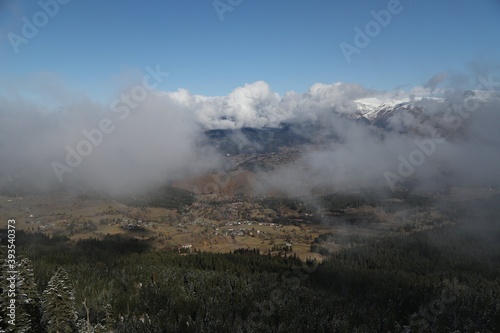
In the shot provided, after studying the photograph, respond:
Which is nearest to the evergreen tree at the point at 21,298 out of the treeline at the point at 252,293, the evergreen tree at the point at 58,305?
the treeline at the point at 252,293

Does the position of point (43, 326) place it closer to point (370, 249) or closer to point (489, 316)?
point (489, 316)

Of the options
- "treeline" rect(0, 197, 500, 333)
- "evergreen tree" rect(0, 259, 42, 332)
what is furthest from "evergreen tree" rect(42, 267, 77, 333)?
"evergreen tree" rect(0, 259, 42, 332)

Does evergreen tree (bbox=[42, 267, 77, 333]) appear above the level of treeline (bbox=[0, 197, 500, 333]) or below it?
above

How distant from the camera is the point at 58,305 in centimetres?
4678

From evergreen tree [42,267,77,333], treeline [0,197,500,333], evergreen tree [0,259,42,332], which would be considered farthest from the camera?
treeline [0,197,500,333]

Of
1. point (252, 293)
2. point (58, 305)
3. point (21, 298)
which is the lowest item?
point (252, 293)

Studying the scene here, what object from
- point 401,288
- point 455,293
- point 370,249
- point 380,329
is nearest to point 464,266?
point 370,249

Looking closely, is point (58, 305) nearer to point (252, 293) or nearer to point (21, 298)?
point (21, 298)

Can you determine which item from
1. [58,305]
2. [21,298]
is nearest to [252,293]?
[58,305]

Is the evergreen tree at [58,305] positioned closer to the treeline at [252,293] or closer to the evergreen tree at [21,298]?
the treeline at [252,293]

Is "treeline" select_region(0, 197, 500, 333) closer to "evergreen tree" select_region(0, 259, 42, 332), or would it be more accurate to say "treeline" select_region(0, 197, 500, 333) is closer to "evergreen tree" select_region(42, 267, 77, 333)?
"evergreen tree" select_region(42, 267, 77, 333)

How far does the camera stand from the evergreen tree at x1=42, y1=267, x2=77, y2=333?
4622 cm

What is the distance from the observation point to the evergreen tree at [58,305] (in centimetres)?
4622

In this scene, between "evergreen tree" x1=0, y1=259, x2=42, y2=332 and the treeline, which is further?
the treeline
